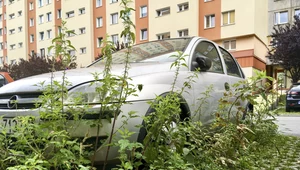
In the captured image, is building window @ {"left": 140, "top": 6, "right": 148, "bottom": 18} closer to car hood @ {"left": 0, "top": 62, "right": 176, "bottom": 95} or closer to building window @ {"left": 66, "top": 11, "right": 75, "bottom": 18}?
building window @ {"left": 66, "top": 11, "right": 75, "bottom": 18}

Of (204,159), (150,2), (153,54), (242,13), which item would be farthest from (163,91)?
(150,2)

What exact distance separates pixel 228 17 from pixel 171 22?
5.13 m

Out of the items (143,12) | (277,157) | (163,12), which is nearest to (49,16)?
(143,12)

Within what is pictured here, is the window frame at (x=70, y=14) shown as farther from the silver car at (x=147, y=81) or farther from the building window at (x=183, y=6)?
the silver car at (x=147, y=81)

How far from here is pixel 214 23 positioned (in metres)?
23.6

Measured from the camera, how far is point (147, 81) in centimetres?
250

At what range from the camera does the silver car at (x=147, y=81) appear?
7.18 ft

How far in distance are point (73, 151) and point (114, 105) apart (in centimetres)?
40

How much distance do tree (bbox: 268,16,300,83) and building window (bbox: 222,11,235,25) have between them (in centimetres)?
392

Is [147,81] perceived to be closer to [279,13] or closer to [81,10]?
[279,13]

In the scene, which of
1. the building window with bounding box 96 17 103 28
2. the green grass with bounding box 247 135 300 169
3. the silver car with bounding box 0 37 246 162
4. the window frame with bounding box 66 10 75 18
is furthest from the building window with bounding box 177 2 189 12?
the green grass with bounding box 247 135 300 169

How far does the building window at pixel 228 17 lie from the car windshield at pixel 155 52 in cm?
2026

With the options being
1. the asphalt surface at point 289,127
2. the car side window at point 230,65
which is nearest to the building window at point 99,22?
the asphalt surface at point 289,127

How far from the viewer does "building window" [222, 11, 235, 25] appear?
22578mm
